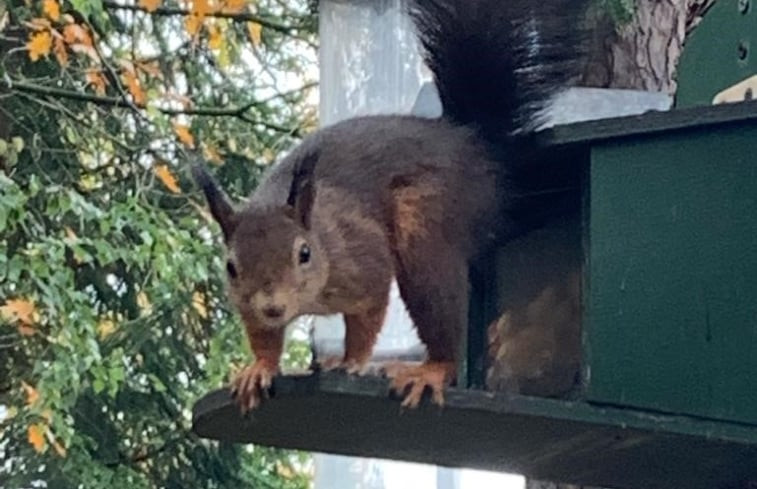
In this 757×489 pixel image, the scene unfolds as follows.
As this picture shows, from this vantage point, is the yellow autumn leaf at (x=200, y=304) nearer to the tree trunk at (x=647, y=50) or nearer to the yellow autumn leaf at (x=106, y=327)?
the yellow autumn leaf at (x=106, y=327)

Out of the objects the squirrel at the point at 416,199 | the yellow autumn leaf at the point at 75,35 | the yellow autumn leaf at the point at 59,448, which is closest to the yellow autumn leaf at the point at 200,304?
the yellow autumn leaf at the point at 59,448

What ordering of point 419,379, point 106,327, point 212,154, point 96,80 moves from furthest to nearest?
1. point 106,327
2. point 212,154
3. point 96,80
4. point 419,379

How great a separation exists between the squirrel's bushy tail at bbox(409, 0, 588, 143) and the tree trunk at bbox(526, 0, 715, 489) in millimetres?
590

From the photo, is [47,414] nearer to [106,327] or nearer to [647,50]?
[106,327]

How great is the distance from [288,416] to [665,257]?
537mm

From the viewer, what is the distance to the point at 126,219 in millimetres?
4812

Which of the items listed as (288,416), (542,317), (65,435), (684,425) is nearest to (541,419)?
(684,425)

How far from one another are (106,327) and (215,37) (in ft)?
4.51

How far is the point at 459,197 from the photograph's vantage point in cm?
252

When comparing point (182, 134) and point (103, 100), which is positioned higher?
point (103, 100)

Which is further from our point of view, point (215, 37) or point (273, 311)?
point (215, 37)

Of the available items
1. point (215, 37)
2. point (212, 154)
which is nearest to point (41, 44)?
point (215, 37)

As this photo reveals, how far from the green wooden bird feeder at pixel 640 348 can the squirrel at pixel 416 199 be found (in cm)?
11

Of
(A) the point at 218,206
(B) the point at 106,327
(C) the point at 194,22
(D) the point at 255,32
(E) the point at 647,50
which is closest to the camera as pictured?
(A) the point at 218,206
